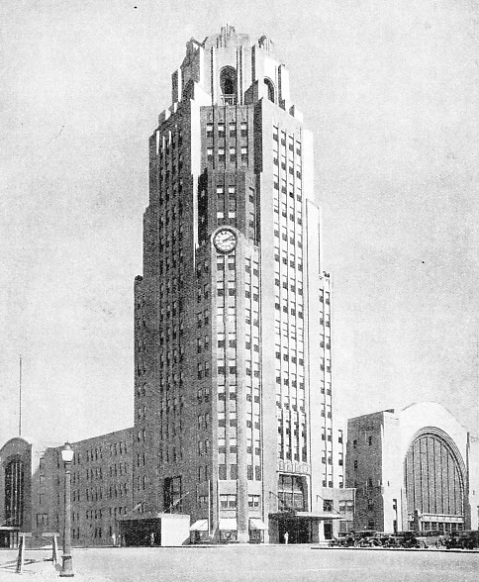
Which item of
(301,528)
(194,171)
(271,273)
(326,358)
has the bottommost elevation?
(301,528)

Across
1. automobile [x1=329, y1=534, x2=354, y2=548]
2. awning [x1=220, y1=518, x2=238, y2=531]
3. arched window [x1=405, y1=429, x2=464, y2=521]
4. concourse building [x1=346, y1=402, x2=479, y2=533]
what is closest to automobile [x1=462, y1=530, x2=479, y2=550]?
automobile [x1=329, y1=534, x2=354, y2=548]

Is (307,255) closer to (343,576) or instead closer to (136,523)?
(136,523)

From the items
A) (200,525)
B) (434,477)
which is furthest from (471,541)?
(434,477)

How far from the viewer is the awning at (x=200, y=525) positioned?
3996 inches

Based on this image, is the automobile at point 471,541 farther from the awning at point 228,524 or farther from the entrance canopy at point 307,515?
the awning at point 228,524

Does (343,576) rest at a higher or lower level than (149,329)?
lower

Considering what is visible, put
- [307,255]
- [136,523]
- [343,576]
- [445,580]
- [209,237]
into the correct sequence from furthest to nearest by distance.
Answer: [307,255], [209,237], [136,523], [343,576], [445,580]

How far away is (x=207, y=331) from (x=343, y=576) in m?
77.9

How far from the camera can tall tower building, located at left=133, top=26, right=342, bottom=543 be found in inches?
4181

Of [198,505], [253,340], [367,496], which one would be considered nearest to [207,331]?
[253,340]

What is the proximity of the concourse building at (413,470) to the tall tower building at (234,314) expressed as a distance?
175 inches

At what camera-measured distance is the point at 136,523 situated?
4085 inches

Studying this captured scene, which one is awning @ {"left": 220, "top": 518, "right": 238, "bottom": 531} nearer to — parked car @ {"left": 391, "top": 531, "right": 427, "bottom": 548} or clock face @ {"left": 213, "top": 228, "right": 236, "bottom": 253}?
clock face @ {"left": 213, "top": 228, "right": 236, "bottom": 253}

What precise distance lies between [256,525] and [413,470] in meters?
26.4
